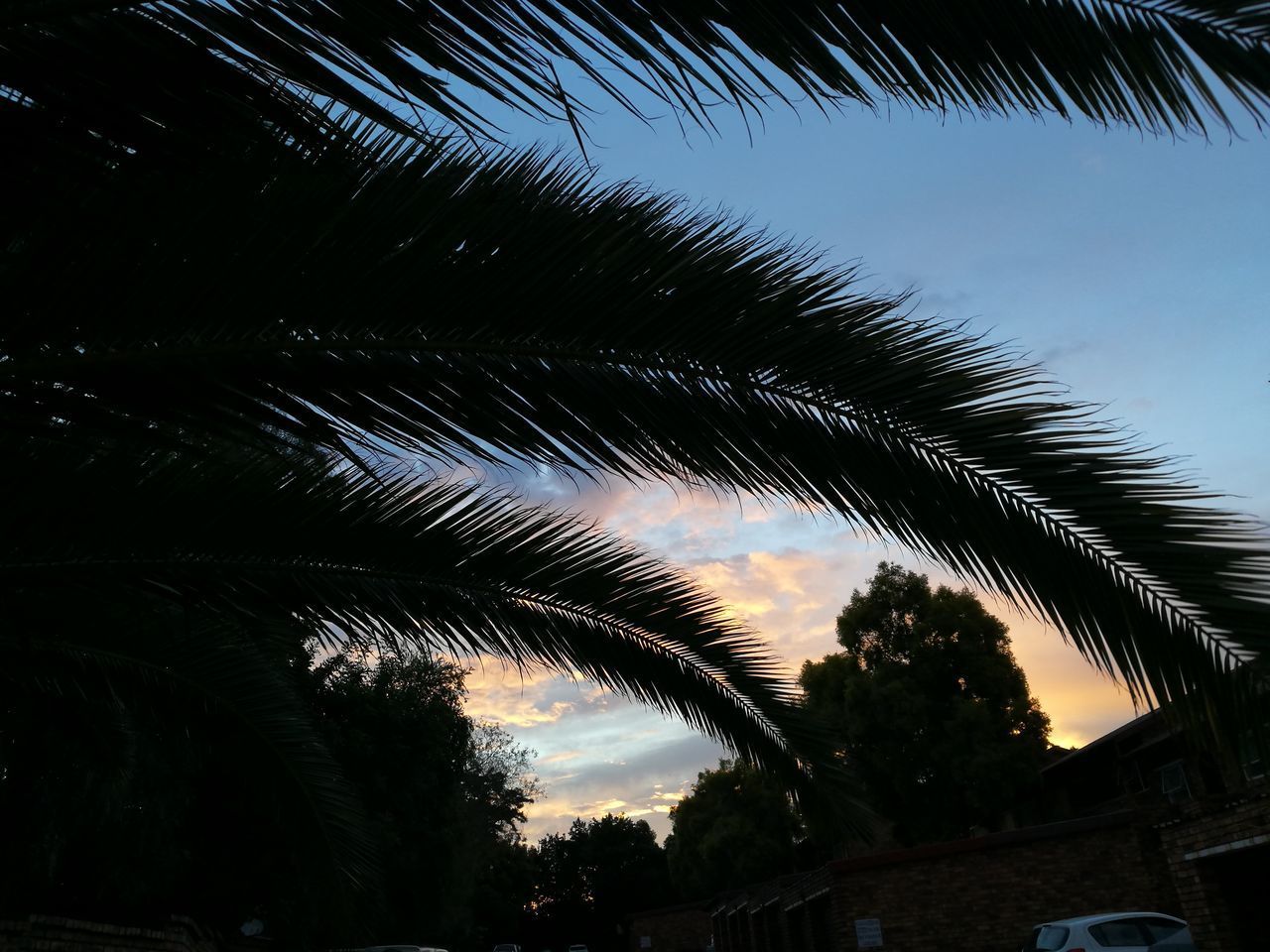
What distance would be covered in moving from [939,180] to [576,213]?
186 centimetres

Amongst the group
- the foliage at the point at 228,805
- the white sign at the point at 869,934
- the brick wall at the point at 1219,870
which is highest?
the foliage at the point at 228,805

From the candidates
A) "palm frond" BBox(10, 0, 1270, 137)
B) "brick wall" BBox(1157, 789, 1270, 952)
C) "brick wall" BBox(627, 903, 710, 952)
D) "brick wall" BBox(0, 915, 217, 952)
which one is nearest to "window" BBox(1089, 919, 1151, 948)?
"brick wall" BBox(1157, 789, 1270, 952)

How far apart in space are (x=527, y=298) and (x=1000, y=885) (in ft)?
55.1

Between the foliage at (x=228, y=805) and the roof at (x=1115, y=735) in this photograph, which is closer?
the foliage at (x=228, y=805)

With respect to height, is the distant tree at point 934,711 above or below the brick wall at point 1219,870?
above

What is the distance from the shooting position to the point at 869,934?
17.2m

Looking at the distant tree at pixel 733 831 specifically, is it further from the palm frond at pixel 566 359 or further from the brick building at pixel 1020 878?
the palm frond at pixel 566 359

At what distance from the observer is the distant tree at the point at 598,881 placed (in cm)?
5838

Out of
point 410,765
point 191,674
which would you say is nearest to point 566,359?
point 191,674

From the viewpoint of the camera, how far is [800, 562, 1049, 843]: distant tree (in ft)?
85.5

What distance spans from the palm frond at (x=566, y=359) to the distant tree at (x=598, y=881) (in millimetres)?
59060

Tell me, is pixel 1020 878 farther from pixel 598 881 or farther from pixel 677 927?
pixel 598 881

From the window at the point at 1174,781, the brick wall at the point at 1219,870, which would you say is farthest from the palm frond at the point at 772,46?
the window at the point at 1174,781

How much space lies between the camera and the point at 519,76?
1.91 meters
